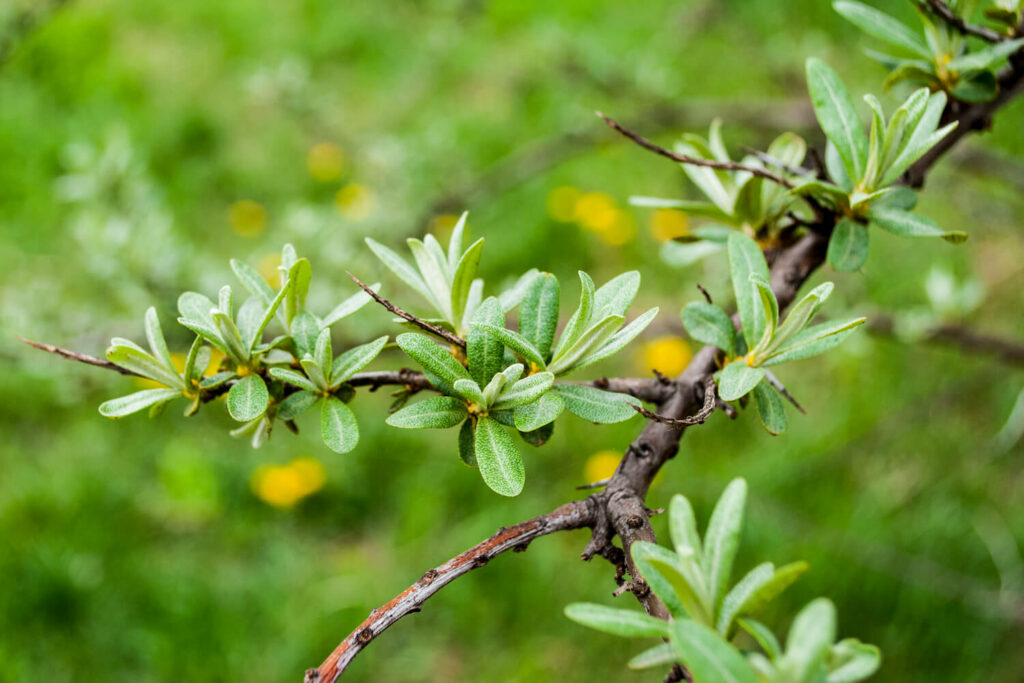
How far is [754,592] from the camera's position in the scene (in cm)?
47

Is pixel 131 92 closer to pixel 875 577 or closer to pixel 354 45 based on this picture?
pixel 354 45

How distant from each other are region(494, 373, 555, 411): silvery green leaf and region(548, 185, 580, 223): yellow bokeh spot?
236 centimetres

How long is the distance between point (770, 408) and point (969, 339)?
0.95m

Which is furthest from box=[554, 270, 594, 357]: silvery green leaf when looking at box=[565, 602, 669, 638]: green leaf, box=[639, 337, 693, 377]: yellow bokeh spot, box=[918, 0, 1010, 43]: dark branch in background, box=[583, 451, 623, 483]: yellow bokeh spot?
box=[639, 337, 693, 377]: yellow bokeh spot

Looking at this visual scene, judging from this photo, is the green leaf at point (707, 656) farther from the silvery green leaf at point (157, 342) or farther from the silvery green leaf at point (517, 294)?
the silvery green leaf at point (157, 342)

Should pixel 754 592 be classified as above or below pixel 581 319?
below

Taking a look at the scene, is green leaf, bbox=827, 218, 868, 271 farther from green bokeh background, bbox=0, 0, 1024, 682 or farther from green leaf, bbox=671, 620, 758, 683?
green bokeh background, bbox=0, 0, 1024, 682

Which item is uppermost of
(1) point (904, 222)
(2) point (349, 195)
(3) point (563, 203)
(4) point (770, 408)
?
(2) point (349, 195)

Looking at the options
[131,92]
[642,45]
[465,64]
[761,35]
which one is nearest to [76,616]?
[131,92]

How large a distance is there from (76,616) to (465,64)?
2614 mm

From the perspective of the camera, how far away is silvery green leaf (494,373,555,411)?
0.57 m

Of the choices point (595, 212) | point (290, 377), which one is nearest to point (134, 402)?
point (290, 377)

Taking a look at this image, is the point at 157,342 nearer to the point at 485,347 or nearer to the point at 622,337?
the point at 485,347

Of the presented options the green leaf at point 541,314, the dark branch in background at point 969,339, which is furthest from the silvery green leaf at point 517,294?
the dark branch in background at point 969,339
